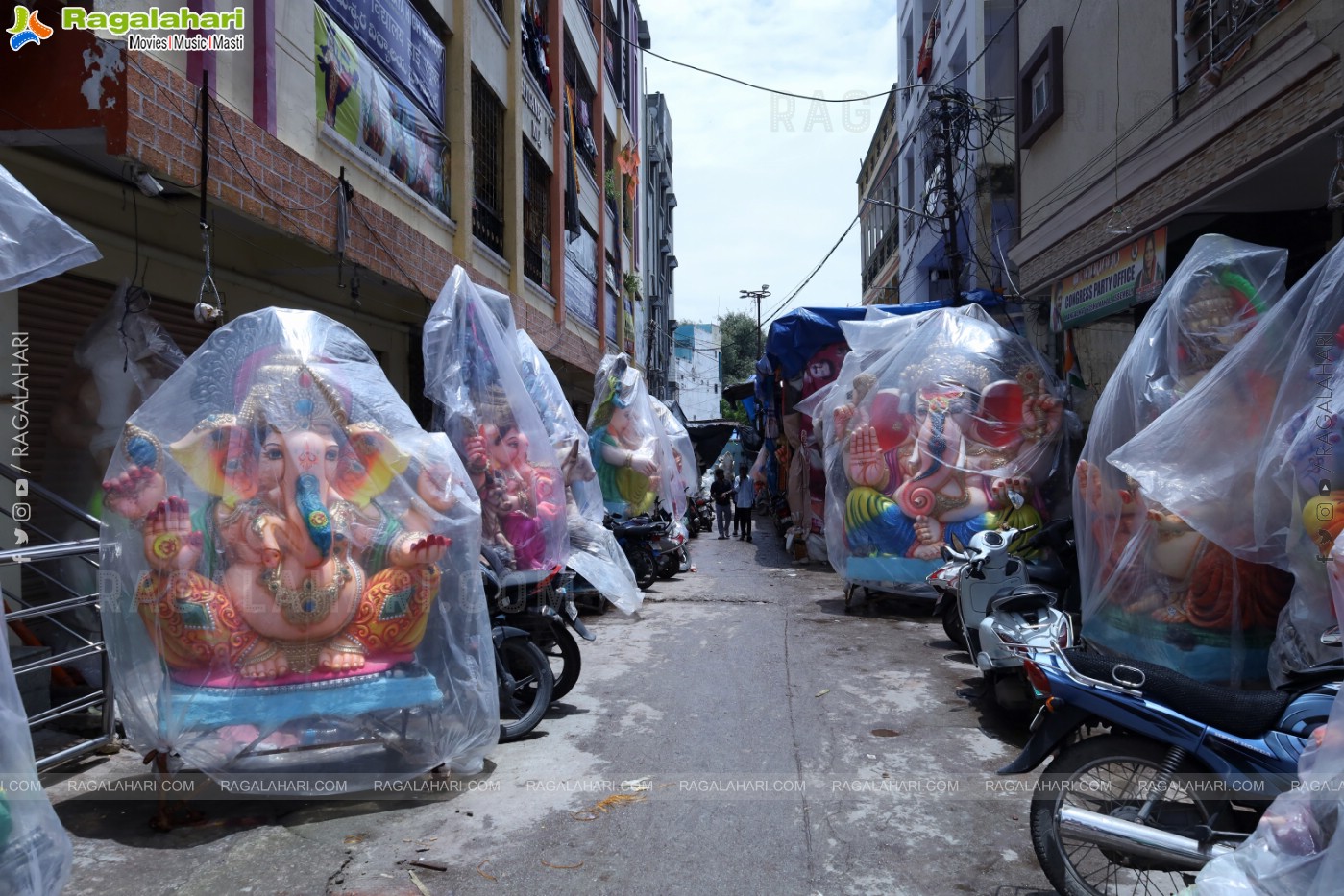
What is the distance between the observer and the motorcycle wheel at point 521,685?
536 centimetres

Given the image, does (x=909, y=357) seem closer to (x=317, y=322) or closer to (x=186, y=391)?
(x=317, y=322)

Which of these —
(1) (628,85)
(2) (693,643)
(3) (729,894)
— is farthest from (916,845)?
(1) (628,85)

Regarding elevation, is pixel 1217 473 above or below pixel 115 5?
below

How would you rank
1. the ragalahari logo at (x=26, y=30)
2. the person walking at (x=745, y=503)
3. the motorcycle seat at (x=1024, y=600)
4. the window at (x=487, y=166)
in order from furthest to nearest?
the person walking at (x=745, y=503), the window at (x=487, y=166), the ragalahari logo at (x=26, y=30), the motorcycle seat at (x=1024, y=600)

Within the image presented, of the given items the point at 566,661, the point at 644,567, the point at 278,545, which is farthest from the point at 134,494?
the point at 644,567

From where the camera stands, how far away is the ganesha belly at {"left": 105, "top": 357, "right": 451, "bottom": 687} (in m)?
4.05

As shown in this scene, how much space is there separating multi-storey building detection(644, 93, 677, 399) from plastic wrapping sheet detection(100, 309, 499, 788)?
1052 inches

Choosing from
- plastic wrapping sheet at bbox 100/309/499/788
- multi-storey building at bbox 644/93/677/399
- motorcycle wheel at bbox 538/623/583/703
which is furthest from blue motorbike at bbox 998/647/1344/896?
multi-storey building at bbox 644/93/677/399

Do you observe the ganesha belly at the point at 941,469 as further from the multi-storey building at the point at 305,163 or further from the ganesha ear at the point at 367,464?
the ganesha ear at the point at 367,464

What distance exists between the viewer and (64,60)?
16.2 feet

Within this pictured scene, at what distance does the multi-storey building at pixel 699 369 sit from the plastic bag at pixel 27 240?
4464 centimetres

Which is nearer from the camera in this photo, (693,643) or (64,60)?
(64,60)

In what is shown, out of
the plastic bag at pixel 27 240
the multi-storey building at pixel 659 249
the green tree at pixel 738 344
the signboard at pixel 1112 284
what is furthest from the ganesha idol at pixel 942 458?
the green tree at pixel 738 344

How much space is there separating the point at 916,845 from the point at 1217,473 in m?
2.57
